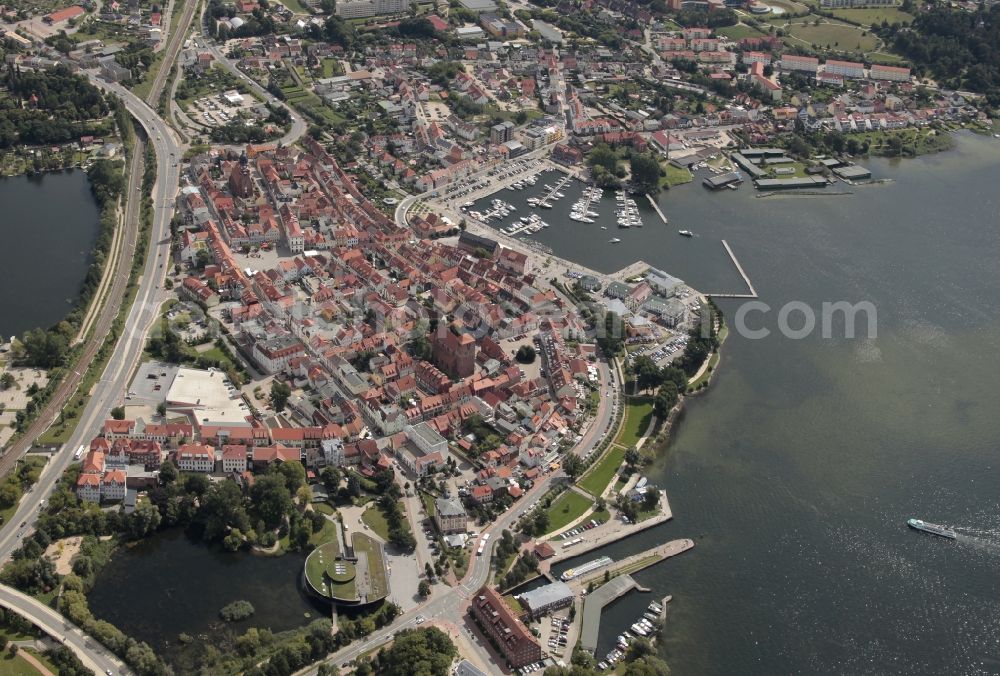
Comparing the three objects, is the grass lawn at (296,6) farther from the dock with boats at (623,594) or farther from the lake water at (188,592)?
the dock with boats at (623,594)

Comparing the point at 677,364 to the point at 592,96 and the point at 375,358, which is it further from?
the point at 592,96

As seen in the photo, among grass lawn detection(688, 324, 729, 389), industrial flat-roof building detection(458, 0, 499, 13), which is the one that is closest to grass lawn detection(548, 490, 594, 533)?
grass lawn detection(688, 324, 729, 389)

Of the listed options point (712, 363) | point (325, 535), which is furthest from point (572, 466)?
point (712, 363)

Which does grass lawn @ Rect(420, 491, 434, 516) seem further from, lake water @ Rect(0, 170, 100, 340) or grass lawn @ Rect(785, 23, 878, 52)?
grass lawn @ Rect(785, 23, 878, 52)

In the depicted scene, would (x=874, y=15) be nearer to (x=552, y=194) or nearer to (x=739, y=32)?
(x=739, y=32)

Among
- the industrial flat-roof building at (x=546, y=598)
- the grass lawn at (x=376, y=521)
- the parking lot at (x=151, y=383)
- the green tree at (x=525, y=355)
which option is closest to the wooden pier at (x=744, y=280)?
the green tree at (x=525, y=355)

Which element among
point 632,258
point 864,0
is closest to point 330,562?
point 632,258
